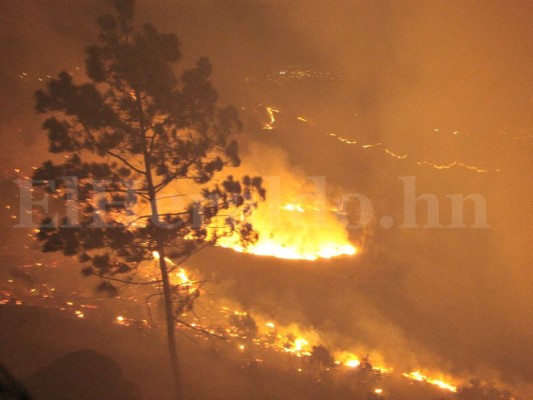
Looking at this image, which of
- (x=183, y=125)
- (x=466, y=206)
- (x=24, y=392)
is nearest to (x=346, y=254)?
(x=466, y=206)

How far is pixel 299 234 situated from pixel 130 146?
73.7 feet

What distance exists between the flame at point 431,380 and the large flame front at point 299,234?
33.9 feet

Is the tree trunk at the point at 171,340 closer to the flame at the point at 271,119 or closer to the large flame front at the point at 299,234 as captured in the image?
the large flame front at the point at 299,234

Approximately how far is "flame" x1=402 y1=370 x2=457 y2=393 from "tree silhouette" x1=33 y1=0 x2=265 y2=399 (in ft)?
49.4

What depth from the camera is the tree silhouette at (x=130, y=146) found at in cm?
961

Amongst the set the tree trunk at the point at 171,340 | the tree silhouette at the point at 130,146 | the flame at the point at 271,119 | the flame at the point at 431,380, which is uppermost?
the flame at the point at 271,119

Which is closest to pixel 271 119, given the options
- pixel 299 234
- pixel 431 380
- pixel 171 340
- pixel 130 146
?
pixel 299 234

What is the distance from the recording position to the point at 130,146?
10.3m

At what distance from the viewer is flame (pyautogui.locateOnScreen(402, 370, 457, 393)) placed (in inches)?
831

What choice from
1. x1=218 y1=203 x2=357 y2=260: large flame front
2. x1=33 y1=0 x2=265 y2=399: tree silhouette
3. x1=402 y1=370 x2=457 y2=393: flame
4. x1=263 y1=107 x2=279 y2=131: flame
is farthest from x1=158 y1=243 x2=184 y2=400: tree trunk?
x1=263 y1=107 x2=279 y2=131: flame

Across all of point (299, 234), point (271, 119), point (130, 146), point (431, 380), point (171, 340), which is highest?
point (271, 119)

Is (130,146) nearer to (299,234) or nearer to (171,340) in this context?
(171,340)

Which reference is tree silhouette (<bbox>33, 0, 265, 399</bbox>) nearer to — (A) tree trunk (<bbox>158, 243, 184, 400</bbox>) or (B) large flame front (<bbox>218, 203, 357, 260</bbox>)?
(A) tree trunk (<bbox>158, 243, 184, 400</bbox>)

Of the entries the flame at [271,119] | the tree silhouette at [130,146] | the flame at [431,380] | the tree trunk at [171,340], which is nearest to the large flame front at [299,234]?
the flame at [431,380]
